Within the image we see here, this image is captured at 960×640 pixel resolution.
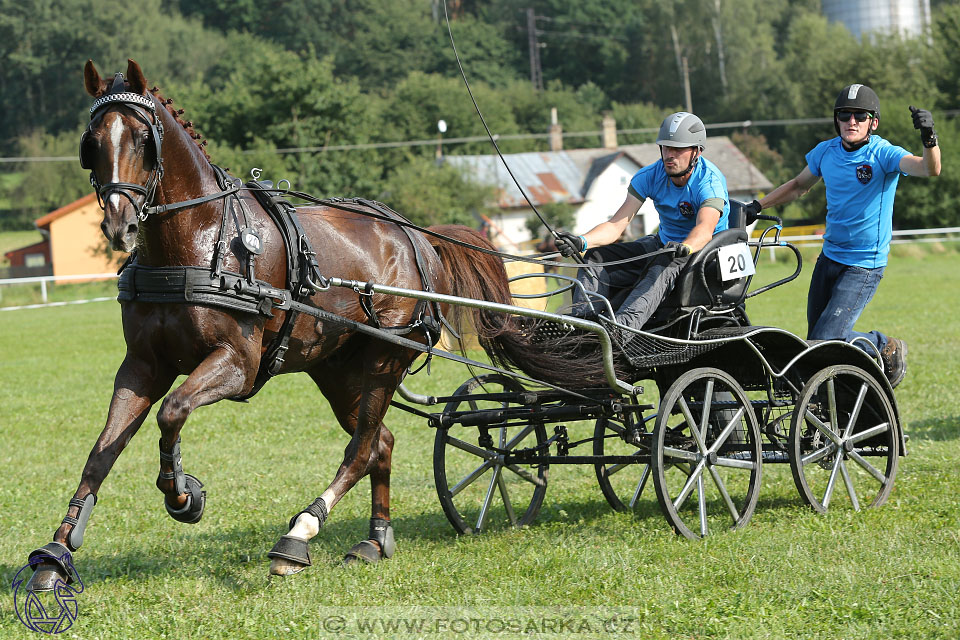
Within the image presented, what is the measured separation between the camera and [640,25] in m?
90.7

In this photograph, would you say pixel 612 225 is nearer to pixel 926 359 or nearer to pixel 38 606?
pixel 38 606

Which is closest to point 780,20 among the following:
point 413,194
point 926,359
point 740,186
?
point 740,186

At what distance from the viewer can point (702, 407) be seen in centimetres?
607

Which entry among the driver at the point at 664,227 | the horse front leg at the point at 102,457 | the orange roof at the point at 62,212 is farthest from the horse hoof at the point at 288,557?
the orange roof at the point at 62,212

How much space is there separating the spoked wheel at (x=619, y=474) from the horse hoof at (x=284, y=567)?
180cm

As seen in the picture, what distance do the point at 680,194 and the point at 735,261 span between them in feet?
1.89

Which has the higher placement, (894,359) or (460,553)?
(894,359)

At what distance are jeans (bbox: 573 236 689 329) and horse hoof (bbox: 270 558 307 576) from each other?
81.2 inches

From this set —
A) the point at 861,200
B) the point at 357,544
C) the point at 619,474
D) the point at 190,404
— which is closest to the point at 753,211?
the point at 861,200

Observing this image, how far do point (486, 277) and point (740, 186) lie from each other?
2188 inches

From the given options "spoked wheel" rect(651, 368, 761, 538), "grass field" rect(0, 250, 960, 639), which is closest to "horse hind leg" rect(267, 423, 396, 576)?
"grass field" rect(0, 250, 960, 639)

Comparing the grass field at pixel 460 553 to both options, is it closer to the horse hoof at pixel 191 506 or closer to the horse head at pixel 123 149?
the horse hoof at pixel 191 506

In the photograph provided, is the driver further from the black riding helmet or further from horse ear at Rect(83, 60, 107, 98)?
horse ear at Rect(83, 60, 107, 98)

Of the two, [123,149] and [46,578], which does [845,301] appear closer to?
[123,149]
